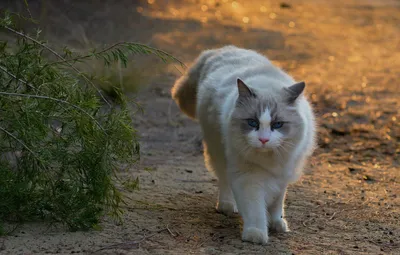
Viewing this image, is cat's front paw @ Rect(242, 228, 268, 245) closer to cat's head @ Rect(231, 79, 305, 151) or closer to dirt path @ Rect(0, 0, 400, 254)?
dirt path @ Rect(0, 0, 400, 254)

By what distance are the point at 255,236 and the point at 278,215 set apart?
1.52ft

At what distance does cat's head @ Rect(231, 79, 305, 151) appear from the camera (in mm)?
4844

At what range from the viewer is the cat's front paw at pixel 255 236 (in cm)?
489

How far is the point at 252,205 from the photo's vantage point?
498 cm

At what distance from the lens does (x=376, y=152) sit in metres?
7.57

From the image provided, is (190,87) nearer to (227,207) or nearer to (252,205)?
(227,207)

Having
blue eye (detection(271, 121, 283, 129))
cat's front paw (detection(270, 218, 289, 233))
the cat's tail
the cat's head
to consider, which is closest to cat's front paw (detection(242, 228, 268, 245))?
cat's front paw (detection(270, 218, 289, 233))

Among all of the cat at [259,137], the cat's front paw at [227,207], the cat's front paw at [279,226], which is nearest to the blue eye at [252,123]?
the cat at [259,137]

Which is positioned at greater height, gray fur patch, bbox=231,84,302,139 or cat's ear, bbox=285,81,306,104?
cat's ear, bbox=285,81,306,104

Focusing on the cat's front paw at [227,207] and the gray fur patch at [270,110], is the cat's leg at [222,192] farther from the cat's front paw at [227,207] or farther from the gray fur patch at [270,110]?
the gray fur patch at [270,110]

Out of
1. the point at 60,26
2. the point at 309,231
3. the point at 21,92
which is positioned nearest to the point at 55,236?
the point at 21,92

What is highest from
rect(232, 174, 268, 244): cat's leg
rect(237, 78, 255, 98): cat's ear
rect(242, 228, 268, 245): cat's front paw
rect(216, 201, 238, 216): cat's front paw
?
rect(237, 78, 255, 98): cat's ear

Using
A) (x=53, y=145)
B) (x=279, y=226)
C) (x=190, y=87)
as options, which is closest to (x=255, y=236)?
(x=279, y=226)

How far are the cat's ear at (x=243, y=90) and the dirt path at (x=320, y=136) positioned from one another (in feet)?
3.09
